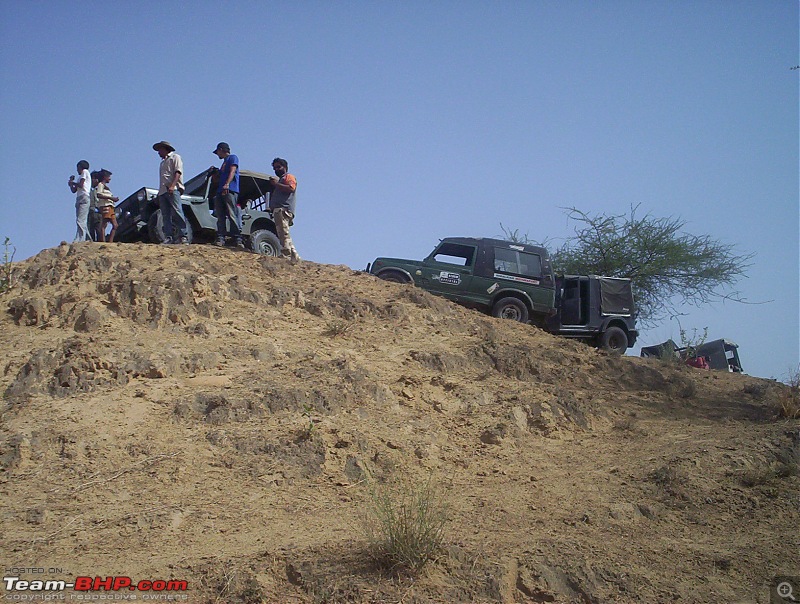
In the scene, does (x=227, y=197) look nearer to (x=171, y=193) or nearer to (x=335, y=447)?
(x=171, y=193)

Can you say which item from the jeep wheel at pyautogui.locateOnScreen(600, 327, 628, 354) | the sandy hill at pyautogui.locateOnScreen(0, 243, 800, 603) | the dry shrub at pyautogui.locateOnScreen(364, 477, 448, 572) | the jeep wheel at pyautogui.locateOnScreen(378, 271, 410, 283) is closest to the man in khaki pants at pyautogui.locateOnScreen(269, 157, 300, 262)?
the sandy hill at pyautogui.locateOnScreen(0, 243, 800, 603)

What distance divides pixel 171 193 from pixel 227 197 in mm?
830

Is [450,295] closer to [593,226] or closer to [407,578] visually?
[407,578]

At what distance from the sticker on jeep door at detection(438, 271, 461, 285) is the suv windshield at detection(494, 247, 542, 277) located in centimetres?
88

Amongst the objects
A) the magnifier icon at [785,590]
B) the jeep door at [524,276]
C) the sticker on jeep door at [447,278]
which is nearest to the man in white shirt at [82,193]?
the sticker on jeep door at [447,278]

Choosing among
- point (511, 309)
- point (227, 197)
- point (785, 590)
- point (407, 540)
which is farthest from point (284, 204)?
point (785, 590)

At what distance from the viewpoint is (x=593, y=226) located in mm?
24547

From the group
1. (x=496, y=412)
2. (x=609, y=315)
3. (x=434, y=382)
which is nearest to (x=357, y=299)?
(x=434, y=382)

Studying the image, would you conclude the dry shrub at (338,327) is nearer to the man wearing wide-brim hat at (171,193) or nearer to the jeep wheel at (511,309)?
the man wearing wide-brim hat at (171,193)

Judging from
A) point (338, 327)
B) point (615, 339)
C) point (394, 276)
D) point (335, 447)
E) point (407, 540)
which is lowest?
point (407, 540)

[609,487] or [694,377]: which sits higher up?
[694,377]

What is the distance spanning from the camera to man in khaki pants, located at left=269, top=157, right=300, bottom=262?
11.0 meters

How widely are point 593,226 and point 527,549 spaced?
2081 centimetres

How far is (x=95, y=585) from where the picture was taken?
171 inches
